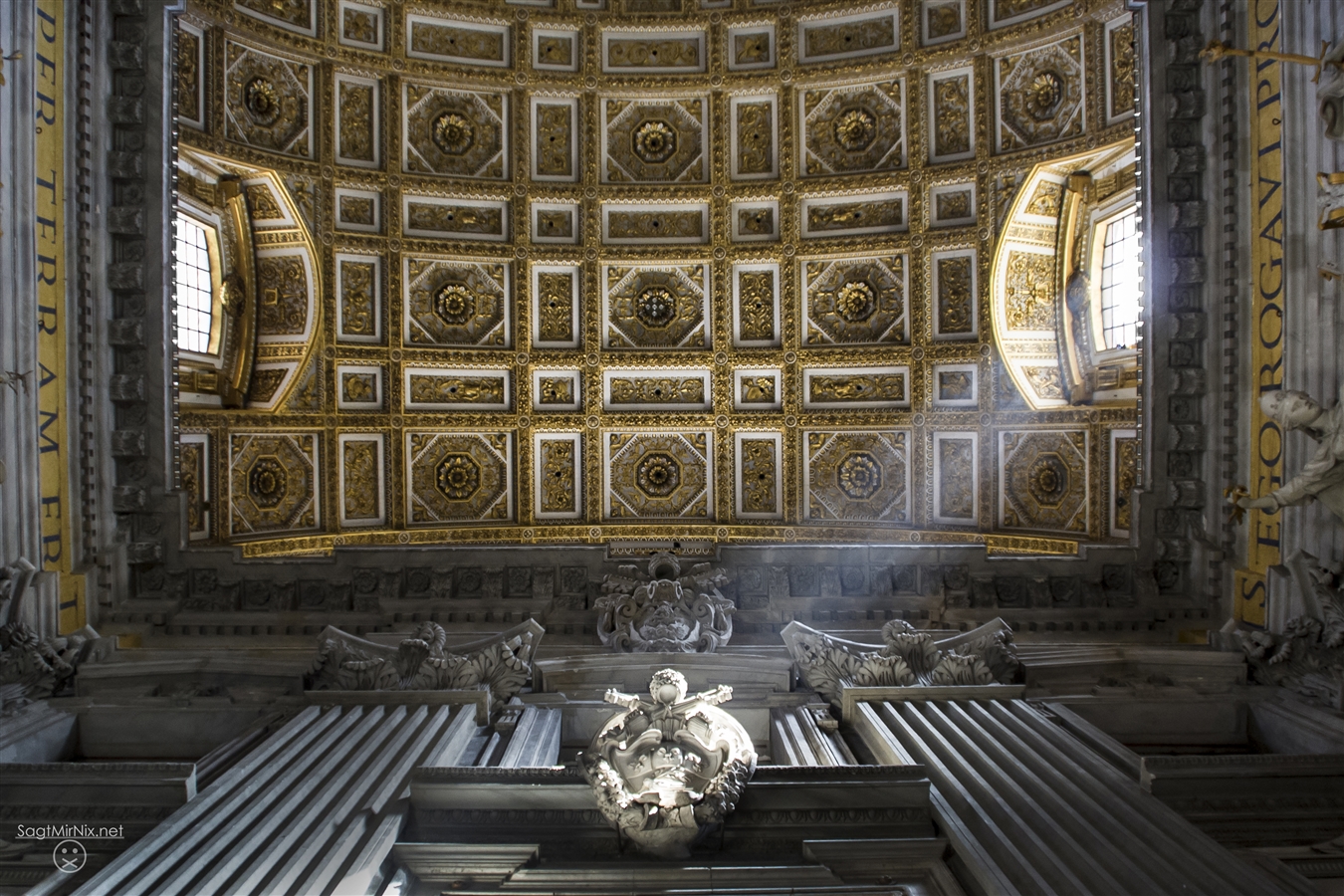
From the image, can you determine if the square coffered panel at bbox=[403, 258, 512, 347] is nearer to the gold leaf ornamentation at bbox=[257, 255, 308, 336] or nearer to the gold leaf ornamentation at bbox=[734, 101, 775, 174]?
the gold leaf ornamentation at bbox=[257, 255, 308, 336]

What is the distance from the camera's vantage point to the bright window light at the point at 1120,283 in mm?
15797

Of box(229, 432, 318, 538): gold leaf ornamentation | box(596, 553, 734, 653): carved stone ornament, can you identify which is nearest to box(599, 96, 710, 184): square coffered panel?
box(229, 432, 318, 538): gold leaf ornamentation

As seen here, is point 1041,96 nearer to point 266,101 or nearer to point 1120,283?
point 1120,283

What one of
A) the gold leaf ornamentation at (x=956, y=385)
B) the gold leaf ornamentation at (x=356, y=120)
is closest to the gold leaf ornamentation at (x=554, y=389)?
the gold leaf ornamentation at (x=356, y=120)

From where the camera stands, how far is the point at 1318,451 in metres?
8.96

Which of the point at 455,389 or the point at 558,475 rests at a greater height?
the point at 455,389

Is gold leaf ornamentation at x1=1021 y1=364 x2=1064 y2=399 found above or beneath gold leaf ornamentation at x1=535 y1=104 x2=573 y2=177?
beneath

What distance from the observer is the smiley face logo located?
20.5 ft

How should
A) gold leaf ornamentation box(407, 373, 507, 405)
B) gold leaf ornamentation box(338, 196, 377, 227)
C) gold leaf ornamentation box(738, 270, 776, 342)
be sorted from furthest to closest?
gold leaf ornamentation box(738, 270, 776, 342)
gold leaf ornamentation box(407, 373, 507, 405)
gold leaf ornamentation box(338, 196, 377, 227)

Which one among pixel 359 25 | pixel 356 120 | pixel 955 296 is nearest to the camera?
pixel 359 25

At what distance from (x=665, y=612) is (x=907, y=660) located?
304 cm

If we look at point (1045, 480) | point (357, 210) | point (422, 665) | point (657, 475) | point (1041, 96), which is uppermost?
point (1041, 96)

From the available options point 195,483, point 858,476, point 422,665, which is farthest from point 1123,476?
point 195,483

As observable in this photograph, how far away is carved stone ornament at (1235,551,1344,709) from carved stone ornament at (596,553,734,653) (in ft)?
20.5
